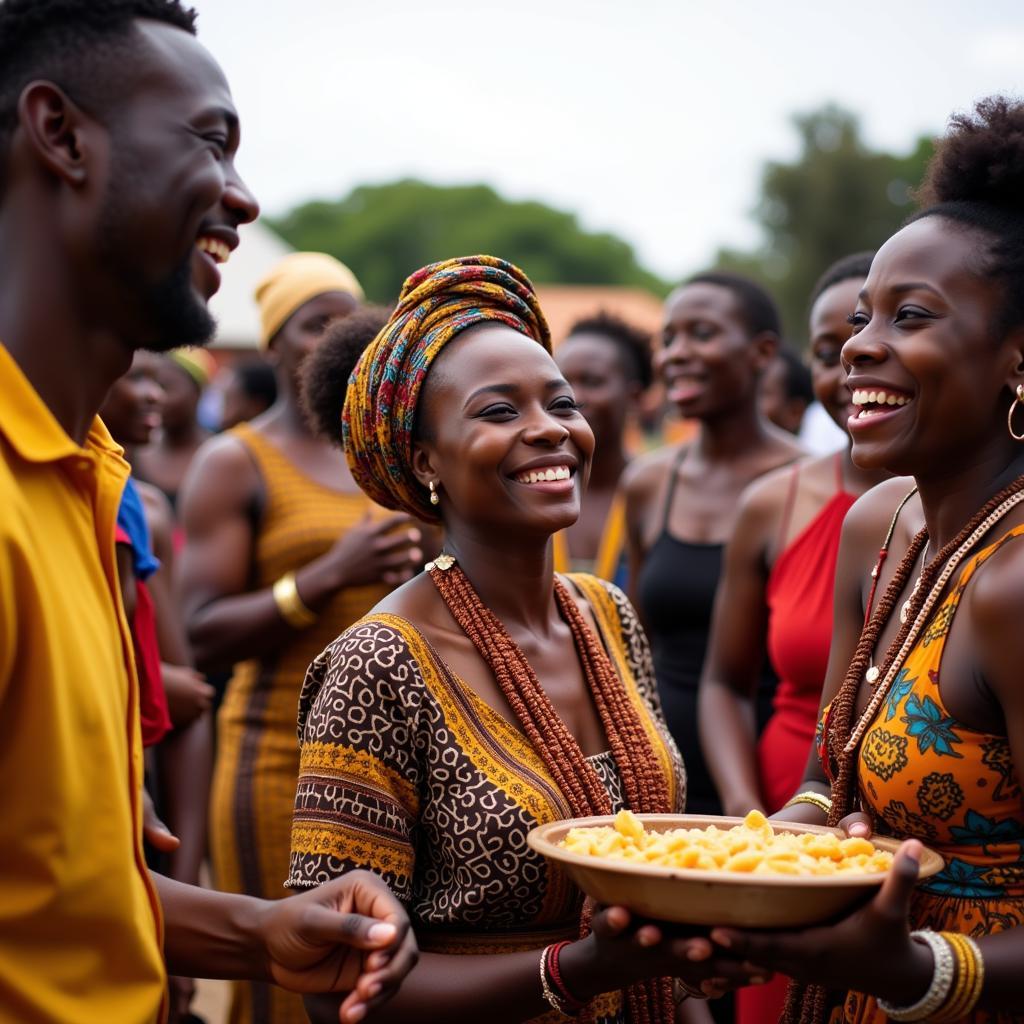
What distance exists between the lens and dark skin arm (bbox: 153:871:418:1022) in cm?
208

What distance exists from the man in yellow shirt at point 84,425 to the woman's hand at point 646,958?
42 centimetres

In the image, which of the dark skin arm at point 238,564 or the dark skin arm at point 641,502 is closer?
the dark skin arm at point 238,564

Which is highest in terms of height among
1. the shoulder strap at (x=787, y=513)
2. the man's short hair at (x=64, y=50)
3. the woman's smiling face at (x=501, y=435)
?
the man's short hair at (x=64, y=50)

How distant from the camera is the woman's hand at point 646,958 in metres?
2.23

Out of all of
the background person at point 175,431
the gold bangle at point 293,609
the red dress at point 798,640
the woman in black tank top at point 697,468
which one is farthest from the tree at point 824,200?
the gold bangle at point 293,609

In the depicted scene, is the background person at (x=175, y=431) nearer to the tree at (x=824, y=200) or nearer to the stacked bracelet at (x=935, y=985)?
the stacked bracelet at (x=935, y=985)

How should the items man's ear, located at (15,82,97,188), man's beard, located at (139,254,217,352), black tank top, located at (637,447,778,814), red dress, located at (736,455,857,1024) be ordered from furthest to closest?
1. black tank top, located at (637,447,778,814)
2. red dress, located at (736,455,857,1024)
3. man's beard, located at (139,254,217,352)
4. man's ear, located at (15,82,97,188)

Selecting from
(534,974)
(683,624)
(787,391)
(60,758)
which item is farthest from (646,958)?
(787,391)

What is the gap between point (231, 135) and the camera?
2.08m

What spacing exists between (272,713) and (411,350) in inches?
75.9

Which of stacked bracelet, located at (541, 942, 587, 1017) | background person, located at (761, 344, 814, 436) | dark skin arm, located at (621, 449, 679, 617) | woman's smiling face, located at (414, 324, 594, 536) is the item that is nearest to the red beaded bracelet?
stacked bracelet, located at (541, 942, 587, 1017)

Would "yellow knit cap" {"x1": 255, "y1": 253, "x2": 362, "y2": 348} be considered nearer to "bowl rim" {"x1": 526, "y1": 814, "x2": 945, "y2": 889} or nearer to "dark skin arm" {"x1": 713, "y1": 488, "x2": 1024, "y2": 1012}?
"bowl rim" {"x1": 526, "y1": 814, "x2": 945, "y2": 889}

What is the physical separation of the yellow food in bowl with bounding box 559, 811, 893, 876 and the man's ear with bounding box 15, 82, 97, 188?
1.40 m

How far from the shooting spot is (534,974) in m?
2.54
